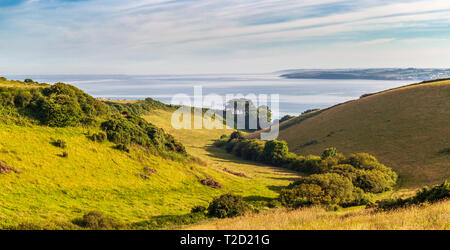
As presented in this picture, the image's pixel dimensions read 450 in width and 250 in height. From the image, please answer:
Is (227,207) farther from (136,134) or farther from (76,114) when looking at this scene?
(76,114)

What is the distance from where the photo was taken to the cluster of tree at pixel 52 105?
1437 inches

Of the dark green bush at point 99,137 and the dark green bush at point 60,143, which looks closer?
the dark green bush at point 60,143

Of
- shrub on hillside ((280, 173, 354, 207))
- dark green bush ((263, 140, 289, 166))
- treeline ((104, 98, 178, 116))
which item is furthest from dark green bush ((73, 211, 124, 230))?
treeline ((104, 98, 178, 116))

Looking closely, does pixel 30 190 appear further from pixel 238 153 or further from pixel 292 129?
pixel 292 129

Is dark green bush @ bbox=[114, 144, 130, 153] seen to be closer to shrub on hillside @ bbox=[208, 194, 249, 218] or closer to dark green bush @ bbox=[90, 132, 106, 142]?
dark green bush @ bbox=[90, 132, 106, 142]

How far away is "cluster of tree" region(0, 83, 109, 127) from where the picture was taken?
120ft

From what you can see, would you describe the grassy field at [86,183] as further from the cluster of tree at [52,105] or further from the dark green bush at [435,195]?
the dark green bush at [435,195]

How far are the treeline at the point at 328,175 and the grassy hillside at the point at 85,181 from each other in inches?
283

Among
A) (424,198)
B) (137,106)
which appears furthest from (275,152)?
(137,106)

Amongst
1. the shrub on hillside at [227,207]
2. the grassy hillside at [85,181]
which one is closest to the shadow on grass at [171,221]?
the shrub on hillside at [227,207]

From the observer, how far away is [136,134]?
145 feet

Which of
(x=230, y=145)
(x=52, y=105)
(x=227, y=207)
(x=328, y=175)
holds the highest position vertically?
(x=52, y=105)

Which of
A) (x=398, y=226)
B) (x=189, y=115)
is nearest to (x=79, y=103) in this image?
(x=398, y=226)

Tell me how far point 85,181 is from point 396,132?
66618mm
